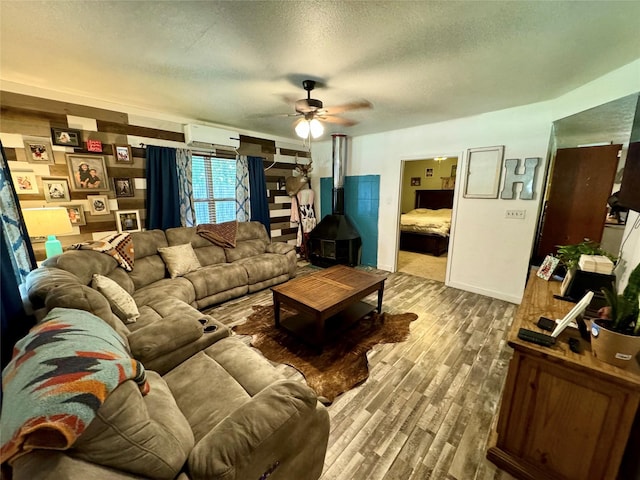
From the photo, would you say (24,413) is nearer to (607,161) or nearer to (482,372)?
(482,372)

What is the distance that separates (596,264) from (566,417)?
3.26 ft

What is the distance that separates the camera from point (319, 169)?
5293 millimetres

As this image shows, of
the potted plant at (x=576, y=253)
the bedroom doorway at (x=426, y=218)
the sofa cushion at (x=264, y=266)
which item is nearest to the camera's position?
the potted plant at (x=576, y=253)

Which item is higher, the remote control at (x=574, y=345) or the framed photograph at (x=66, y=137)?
the framed photograph at (x=66, y=137)

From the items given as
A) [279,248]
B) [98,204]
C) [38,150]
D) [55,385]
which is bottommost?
[279,248]

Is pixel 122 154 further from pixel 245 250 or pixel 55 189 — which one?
pixel 245 250

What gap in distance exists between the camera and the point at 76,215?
280 centimetres

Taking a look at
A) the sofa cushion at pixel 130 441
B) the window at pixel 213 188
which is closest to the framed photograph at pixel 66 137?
the window at pixel 213 188

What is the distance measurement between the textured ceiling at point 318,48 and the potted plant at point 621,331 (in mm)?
1525

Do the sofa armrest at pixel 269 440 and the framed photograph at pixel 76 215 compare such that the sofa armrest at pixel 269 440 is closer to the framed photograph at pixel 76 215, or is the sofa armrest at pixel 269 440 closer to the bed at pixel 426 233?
the framed photograph at pixel 76 215

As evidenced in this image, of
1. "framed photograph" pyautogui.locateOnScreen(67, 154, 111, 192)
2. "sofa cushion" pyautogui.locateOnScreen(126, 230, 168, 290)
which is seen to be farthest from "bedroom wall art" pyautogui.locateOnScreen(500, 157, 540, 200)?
"framed photograph" pyautogui.locateOnScreen(67, 154, 111, 192)

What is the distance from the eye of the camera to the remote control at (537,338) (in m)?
1.20

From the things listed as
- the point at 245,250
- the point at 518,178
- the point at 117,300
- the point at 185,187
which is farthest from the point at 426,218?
the point at 117,300

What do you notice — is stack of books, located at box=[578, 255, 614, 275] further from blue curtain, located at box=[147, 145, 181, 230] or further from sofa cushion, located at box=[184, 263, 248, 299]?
blue curtain, located at box=[147, 145, 181, 230]
